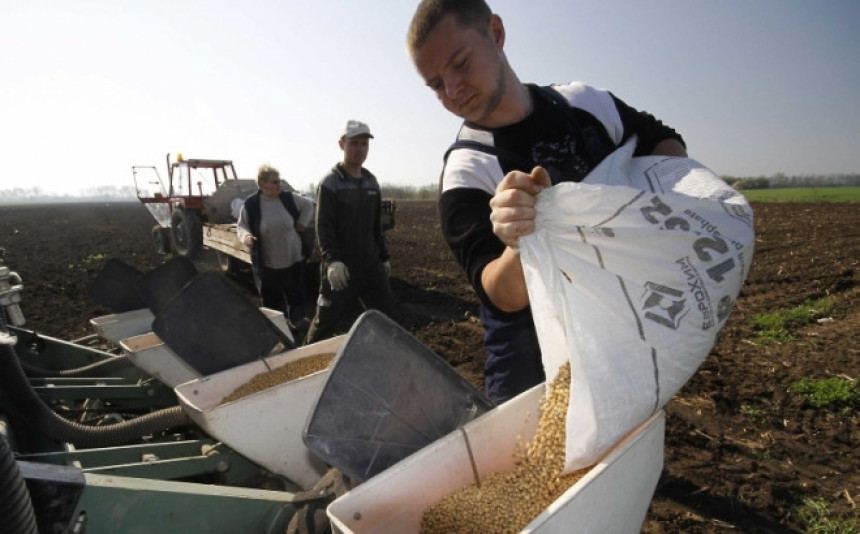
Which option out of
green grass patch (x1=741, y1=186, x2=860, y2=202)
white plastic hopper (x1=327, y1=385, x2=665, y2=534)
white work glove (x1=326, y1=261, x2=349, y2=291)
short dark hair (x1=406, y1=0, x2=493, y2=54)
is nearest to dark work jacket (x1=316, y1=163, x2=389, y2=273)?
white work glove (x1=326, y1=261, x2=349, y2=291)

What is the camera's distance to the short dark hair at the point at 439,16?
4.86 feet

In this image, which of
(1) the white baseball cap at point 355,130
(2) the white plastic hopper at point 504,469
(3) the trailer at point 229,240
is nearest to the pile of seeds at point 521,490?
(2) the white plastic hopper at point 504,469

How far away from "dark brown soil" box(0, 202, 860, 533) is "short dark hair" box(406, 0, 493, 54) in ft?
8.25

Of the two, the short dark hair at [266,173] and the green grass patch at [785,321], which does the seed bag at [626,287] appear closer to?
the short dark hair at [266,173]

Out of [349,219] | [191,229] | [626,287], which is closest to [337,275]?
[349,219]

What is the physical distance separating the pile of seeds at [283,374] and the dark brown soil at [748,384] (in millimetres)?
1890

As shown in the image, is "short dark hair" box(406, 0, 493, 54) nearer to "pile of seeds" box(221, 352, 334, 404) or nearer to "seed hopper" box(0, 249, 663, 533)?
"seed hopper" box(0, 249, 663, 533)

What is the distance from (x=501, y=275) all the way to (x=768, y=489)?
2.37 meters

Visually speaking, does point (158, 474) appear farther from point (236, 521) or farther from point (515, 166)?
point (515, 166)

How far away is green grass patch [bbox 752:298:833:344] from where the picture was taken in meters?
4.86

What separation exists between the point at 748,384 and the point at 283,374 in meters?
3.72

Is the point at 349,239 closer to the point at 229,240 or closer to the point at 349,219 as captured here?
the point at 349,219

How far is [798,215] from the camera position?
55.9 ft

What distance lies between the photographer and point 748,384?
3816 mm
